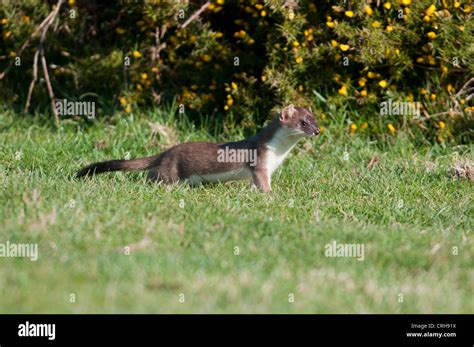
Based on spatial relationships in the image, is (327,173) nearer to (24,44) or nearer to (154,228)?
(154,228)

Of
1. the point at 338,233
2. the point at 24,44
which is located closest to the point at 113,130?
the point at 24,44

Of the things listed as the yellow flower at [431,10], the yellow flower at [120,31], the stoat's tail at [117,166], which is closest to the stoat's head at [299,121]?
the stoat's tail at [117,166]

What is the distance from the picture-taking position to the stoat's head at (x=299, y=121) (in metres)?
8.01

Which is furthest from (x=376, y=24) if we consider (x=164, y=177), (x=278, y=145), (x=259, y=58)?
(x=164, y=177)

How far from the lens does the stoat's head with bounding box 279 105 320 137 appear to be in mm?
8008

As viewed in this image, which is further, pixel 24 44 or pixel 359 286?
pixel 24 44

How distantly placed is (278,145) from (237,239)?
8.15ft

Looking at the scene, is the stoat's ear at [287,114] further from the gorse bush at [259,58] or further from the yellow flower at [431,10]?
the yellow flower at [431,10]

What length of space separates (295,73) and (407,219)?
338cm

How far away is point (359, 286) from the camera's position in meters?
5.05

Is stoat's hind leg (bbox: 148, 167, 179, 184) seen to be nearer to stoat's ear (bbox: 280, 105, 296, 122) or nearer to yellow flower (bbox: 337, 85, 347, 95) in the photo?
stoat's ear (bbox: 280, 105, 296, 122)

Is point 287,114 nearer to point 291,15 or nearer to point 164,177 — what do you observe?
point 164,177

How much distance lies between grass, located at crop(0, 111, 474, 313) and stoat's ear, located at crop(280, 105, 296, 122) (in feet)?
2.00

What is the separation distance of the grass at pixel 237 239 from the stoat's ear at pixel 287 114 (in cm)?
61
